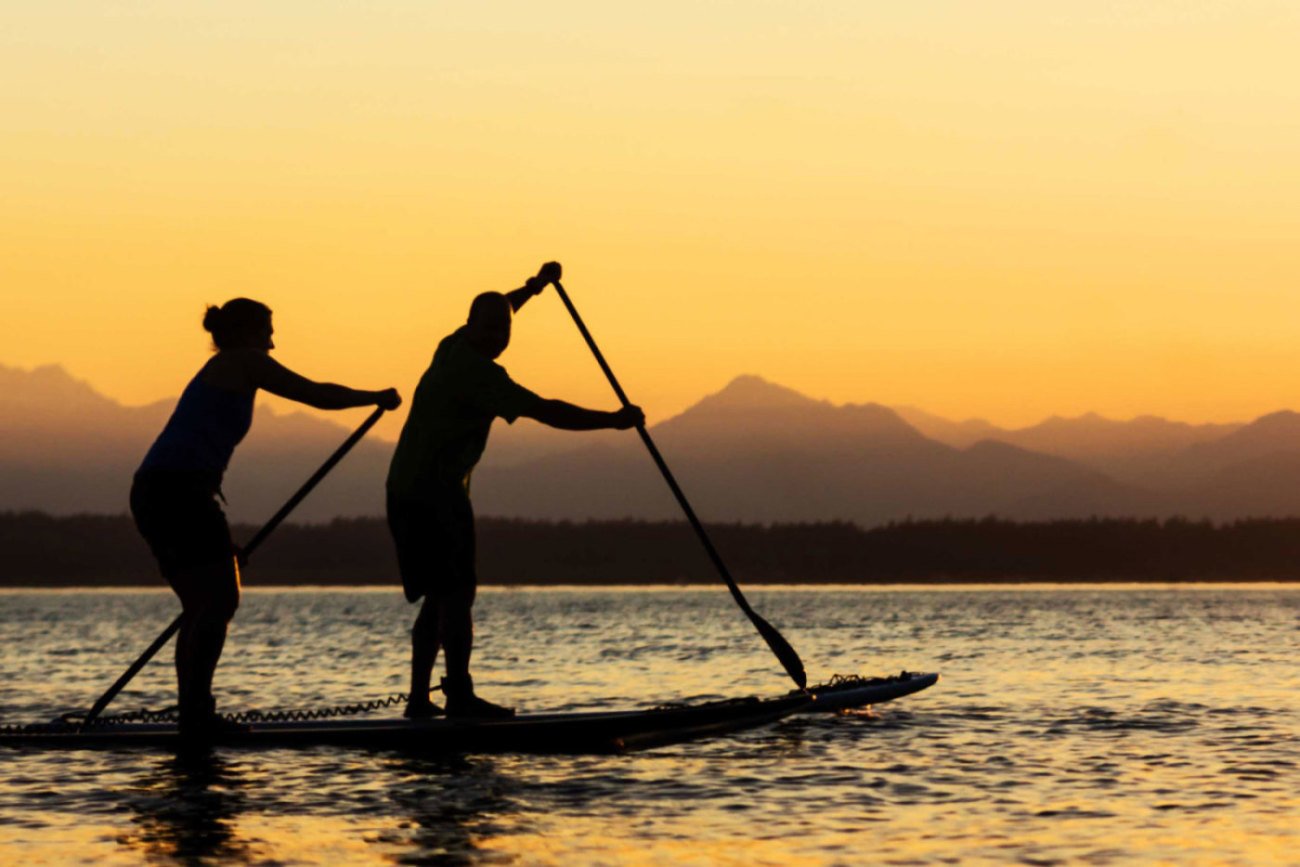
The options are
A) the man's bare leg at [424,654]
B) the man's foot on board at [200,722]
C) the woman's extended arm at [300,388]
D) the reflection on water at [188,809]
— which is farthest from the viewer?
the man's bare leg at [424,654]

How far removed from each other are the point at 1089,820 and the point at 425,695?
4.41 metres

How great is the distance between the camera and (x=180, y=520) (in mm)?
10711

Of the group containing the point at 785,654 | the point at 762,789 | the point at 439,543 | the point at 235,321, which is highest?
the point at 235,321

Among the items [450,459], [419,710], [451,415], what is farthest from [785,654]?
[451,415]

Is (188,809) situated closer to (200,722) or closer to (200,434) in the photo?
(200,722)

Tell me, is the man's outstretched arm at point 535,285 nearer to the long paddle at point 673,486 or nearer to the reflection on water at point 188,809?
the long paddle at point 673,486

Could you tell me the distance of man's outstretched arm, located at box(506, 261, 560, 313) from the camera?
12.6 metres

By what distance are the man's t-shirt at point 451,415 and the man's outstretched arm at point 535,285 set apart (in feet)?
2.53

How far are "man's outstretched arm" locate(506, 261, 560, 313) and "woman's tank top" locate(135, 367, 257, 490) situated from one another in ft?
7.45

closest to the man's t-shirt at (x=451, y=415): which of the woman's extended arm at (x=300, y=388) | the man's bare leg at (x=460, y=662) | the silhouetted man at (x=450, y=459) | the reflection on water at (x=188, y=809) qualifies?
the silhouetted man at (x=450, y=459)

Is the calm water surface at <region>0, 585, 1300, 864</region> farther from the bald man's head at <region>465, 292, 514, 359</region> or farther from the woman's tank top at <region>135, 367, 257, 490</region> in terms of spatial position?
the bald man's head at <region>465, 292, 514, 359</region>

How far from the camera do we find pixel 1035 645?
3009cm

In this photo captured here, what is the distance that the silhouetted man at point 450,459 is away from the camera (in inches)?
457

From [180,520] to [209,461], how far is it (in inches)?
13.7
